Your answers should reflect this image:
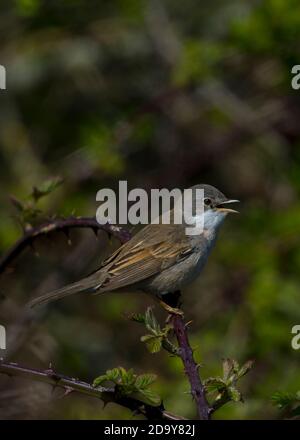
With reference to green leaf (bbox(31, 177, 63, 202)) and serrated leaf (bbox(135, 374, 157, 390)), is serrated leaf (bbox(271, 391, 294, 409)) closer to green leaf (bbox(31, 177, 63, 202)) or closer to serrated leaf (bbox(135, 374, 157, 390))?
serrated leaf (bbox(135, 374, 157, 390))

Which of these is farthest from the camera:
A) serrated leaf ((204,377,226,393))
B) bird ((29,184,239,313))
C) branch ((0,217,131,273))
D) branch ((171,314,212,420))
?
bird ((29,184,239,313))

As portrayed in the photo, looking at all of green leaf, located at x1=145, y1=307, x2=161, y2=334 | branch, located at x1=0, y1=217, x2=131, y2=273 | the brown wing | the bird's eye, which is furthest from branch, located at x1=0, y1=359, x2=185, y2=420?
the bird's eye

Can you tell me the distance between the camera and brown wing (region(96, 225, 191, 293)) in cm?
573

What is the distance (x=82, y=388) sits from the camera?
3.39m

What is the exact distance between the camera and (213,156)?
29.1ft

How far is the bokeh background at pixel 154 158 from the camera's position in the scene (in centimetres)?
750

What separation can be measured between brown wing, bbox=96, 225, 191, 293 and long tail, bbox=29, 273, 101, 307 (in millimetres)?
46

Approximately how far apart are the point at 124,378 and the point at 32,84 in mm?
7097

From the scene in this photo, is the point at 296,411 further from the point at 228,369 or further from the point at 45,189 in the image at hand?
the point at 45,189

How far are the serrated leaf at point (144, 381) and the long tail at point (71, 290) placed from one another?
6.34 ft

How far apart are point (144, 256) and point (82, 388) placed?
2.59 metres

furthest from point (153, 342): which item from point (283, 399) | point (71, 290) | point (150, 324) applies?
point (71, 290)

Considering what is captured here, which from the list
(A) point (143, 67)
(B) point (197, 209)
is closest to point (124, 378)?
(B) point (197, 209)

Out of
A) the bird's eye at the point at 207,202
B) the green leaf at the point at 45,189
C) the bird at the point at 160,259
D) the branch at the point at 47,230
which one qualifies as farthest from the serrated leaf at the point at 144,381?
the bird's eye at the point at 207,202
